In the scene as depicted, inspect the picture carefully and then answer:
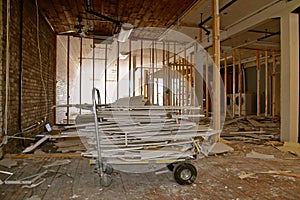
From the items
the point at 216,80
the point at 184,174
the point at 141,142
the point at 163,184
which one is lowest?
the point at 163,184

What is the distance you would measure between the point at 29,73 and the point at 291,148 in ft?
17.1

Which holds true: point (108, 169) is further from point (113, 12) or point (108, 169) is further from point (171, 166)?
point (113, 12)

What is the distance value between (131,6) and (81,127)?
3.78m

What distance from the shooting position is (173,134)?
8.86ft

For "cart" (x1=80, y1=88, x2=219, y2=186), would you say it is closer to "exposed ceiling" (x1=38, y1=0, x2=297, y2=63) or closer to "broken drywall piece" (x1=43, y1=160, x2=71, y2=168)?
"broken drywall piece" (x1=43, y1=160, x2=71, y2=168)

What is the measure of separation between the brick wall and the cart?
6.48ft

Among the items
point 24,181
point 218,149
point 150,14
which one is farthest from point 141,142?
point 150,14

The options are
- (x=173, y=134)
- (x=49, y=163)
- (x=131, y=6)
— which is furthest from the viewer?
(x=131, y=6)

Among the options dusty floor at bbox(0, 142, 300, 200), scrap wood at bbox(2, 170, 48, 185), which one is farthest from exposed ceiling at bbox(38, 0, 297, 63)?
scrap wood at bbox(2, 170, 48, 185)

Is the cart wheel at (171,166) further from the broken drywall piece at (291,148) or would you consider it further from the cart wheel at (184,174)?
the broken drywall piece at (291,148)

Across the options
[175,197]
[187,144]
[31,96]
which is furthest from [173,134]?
[31,96]

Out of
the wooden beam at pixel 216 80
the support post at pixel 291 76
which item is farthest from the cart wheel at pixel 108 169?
the support post at pixel 291 76

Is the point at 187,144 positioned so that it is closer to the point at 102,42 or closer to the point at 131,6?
the point at 131,6

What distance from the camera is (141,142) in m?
2.61
